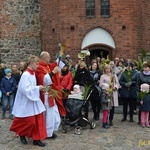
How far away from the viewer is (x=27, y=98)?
664cm

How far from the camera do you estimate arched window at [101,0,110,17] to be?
17.1 meters

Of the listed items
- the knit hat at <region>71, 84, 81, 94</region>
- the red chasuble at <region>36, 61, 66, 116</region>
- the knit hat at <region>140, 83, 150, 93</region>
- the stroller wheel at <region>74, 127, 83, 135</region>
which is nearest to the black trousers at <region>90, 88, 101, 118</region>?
the knit hat at <region>71, 84, 81, 94</region>

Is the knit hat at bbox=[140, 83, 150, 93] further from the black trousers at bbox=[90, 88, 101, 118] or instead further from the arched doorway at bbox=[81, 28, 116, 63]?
the arched doorway at bbox=[81, 28, 116, 63]

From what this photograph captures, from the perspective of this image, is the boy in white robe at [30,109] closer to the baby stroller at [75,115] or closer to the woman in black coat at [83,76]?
the baby stroller at [75,115]

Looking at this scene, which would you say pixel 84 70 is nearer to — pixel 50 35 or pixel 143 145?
pixel 143 145

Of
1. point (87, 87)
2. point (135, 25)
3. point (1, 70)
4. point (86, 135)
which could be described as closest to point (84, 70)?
point (87, 87)

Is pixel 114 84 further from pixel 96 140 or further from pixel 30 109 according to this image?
pixel 30 109

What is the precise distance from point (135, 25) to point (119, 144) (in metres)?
11.1

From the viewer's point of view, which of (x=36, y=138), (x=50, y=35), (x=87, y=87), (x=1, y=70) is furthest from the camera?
(x=50, y=35)

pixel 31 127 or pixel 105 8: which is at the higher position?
pixel 105 8

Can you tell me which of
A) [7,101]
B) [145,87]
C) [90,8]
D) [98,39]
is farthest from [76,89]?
[90,8]

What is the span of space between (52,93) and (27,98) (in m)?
0.63

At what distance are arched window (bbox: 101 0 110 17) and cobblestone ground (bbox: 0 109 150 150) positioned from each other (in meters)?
9.68

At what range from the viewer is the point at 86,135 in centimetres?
771
